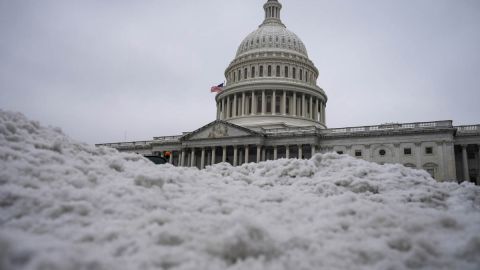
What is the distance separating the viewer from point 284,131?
53.7 m

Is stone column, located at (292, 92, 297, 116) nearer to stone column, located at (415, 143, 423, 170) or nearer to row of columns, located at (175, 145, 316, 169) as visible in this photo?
row of columns, located at (175, 145, 316, 169)

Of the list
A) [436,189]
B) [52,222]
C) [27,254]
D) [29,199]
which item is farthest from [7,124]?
[436,189]

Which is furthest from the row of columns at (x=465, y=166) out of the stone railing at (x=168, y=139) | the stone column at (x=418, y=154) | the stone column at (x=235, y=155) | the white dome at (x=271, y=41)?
the stone railing at (x=168, y=139)

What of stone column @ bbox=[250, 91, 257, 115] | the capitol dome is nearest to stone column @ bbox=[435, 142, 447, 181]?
the capitol dome

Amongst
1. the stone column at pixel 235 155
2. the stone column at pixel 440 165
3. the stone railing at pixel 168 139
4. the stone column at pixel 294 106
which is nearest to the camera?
the stone column at pixel 440 165

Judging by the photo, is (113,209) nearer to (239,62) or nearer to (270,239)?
(270,239)

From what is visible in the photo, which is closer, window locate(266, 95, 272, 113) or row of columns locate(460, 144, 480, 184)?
row of columns locate(460, 144, 480, 184)

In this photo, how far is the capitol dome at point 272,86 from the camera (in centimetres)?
6284

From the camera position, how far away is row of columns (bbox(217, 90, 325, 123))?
63.3 m

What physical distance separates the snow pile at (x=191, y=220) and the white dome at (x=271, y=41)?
213 ft

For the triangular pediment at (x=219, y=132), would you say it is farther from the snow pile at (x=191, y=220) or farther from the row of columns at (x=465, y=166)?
the snow pile at (x=191, y=220)

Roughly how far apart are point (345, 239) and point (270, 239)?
1.09 m

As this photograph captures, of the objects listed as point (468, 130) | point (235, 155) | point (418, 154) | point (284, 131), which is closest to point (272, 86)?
point (284, 131)

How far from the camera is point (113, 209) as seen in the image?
4.91 meters
